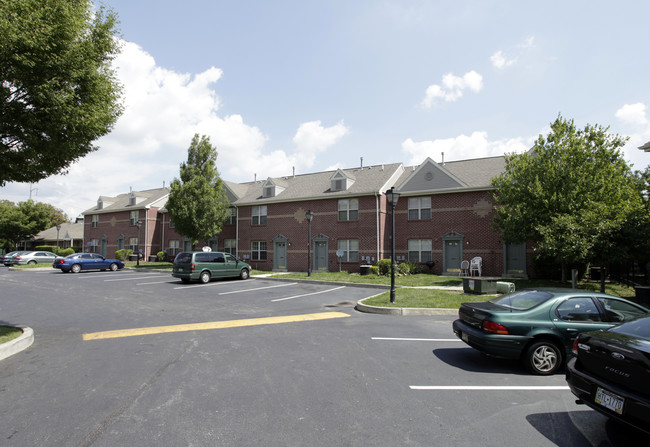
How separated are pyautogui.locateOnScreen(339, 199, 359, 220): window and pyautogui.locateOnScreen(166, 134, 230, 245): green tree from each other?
10.7 metres

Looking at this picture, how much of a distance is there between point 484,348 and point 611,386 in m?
2.41

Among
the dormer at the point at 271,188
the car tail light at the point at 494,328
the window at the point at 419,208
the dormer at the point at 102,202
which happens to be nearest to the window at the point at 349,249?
the window at the point at 419,208

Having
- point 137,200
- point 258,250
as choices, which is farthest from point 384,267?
point 137,200

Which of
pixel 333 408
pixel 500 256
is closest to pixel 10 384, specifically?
pixel 333 408

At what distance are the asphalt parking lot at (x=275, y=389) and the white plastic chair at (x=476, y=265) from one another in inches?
541

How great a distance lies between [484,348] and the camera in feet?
20.9

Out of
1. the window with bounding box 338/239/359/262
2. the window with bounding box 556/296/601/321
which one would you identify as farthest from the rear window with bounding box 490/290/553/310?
the window with bounding box 338/239/359/262

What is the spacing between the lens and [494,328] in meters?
6.36

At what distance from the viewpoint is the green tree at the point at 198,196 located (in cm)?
3017

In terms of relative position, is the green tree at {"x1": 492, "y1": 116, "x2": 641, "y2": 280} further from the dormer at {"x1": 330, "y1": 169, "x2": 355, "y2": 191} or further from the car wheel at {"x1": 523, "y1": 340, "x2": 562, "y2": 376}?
the dormer at {"x1": 330, "y1": 169, "x2": 355, "y2": 191}

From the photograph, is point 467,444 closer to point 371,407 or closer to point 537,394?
point 371,407

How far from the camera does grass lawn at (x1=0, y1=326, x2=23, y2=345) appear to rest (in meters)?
7.53

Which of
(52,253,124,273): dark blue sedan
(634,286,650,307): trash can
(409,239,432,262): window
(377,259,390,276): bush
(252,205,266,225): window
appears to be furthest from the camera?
(252,205,266,225): window

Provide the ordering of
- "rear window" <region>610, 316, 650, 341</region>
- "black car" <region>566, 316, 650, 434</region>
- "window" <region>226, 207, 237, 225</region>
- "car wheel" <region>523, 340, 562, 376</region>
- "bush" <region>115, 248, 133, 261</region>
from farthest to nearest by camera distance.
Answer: "bush" <region>115, 248, 133, 261</region>, "window" <region>226, 207, 237, 225</region>, "car wheel" <region>523, 340, 562, 376</region>, "rear window" <region>610, 316, 650, 341</region>, "black car" <region>566, 316, 650, 434</region>
